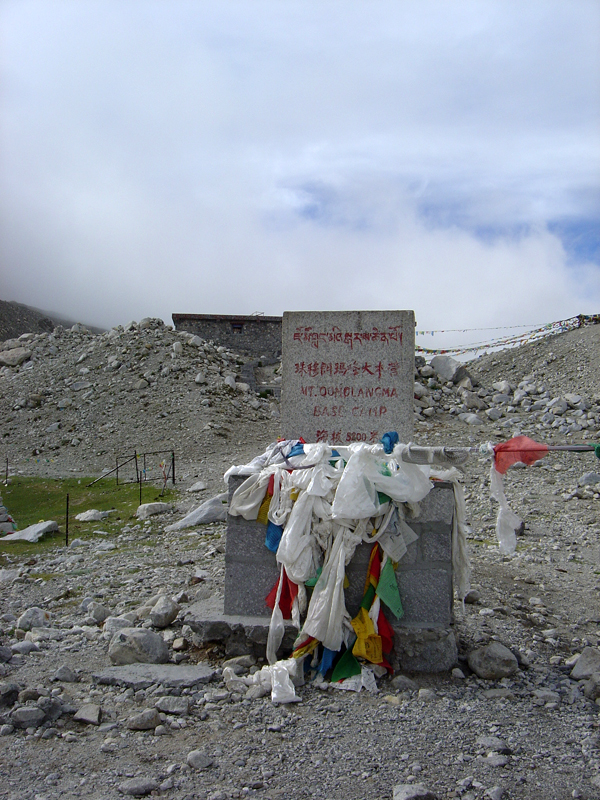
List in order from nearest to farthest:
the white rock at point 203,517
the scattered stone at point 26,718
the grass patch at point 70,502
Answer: the scattered stone at point 26,718 → the white rock at point 203,517 → the grass patch at point 70,502

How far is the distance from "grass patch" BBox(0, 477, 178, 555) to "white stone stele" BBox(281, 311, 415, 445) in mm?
6779

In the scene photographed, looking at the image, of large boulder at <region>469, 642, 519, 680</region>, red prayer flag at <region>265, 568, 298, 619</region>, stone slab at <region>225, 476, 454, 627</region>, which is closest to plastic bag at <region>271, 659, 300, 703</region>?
red prayer flag at <region>265, 568, 298, 619</region>

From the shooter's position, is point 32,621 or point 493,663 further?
point 32,621

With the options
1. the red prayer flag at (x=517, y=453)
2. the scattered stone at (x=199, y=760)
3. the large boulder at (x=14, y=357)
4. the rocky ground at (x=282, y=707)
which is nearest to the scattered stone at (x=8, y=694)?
the rocky ground at (x=282, y=707)

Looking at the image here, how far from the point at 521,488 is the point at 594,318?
60.8 feet

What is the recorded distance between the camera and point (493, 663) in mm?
4555

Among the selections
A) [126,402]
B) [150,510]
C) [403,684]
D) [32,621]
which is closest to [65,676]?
[32,621]

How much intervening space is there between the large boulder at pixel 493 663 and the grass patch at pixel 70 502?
819 cm

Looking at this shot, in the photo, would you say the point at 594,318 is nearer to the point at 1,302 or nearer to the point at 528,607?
the point at 528,607

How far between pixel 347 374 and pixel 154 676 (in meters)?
2.98

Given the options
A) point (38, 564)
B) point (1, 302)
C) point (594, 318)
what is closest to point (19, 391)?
point (38, 564)

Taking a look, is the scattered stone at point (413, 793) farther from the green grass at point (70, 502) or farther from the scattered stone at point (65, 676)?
the green grass at point (70, 502)

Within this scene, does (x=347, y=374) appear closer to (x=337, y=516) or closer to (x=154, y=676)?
(x=337, y=516)

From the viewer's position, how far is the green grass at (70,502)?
460 inches
